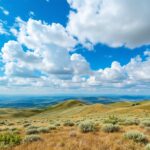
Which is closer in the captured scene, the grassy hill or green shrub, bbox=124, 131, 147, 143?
green shrub, bbox=124, 131, 147, 143

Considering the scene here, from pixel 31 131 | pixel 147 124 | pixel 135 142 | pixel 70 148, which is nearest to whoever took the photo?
pixel 70 148

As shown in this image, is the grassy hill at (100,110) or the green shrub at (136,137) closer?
the green shrub at (136,137)

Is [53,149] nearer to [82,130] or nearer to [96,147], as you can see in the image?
[96,147]

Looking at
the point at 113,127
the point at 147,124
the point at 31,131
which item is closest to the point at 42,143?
the point at 31,131

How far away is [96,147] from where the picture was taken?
8969 millimetres

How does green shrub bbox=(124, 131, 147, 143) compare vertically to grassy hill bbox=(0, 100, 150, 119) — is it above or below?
above

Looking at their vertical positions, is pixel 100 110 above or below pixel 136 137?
below

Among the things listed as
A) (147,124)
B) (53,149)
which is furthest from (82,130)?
(147,124)

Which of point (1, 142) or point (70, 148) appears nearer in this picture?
point (70, 148)

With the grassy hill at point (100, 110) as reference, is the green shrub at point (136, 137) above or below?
above

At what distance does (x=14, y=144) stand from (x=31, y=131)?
3937mm

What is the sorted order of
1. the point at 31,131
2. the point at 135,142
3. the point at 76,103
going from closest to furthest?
the point at 135,142, the point at 31,131, the point at 76,103

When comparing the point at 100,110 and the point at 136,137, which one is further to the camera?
the point at 100,110

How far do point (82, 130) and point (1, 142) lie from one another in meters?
4.88
